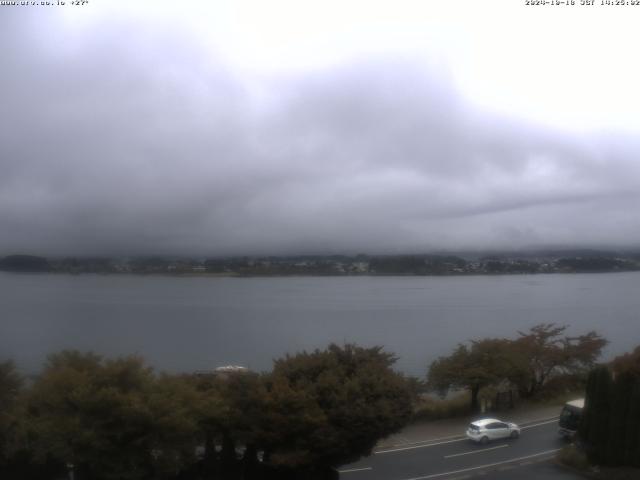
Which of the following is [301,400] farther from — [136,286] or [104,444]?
[136,286]

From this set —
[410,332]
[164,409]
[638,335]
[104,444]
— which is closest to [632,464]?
[164,409]

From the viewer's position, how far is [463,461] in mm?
20625

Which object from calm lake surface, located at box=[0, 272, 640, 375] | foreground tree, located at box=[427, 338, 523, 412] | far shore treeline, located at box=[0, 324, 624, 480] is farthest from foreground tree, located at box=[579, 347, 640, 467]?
calm lake surface, located at box=[0, 272, 640, 375]

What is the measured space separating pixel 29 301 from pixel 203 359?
145 ft

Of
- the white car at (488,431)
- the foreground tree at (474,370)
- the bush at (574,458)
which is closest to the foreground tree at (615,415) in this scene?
the bush at (574,458)

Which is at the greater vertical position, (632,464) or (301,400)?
(301,400)

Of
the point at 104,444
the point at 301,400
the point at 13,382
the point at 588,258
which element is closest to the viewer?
the point at 104,444

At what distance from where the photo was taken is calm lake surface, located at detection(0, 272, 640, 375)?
2115 inches

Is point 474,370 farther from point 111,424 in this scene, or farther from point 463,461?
point 111,424

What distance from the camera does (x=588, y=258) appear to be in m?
105

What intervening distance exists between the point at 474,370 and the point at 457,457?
9477mm

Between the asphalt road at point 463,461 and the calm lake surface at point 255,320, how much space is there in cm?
2201

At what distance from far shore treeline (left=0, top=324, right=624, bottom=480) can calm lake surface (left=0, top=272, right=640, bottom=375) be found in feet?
66.9

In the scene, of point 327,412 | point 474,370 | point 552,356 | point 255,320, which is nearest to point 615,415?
point 327,412
